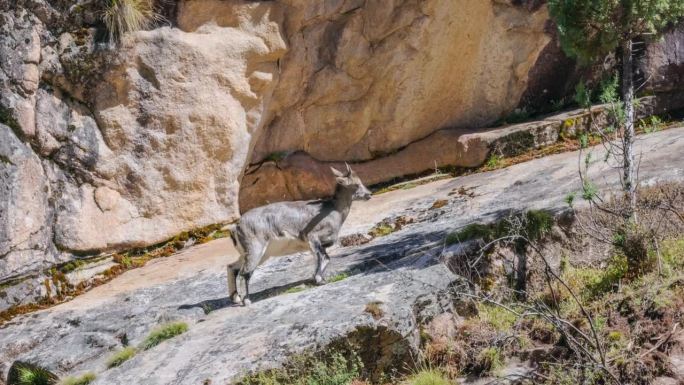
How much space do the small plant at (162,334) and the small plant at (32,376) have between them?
144cm

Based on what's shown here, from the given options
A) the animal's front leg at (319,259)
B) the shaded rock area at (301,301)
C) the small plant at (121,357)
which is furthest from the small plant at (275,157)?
the small plant at (121,357)

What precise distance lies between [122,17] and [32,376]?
7.17 metres

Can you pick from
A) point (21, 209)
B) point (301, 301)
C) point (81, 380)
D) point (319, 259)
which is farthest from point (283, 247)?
point (21, 209)

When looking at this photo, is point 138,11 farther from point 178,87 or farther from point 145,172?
point 145,172

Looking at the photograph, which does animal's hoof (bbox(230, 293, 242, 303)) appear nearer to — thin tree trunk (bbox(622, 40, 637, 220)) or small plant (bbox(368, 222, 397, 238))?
small plant (bbox(368, 222, 397, 238))

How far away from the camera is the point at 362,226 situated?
1592cm

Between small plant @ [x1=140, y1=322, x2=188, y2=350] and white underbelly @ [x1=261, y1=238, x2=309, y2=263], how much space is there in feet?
6.67

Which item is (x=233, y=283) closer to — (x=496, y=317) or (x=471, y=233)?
(x=471, y=233)

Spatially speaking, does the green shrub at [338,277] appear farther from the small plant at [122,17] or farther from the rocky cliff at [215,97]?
the small plant at [122,17]

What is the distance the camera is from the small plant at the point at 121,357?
1196 centimetres

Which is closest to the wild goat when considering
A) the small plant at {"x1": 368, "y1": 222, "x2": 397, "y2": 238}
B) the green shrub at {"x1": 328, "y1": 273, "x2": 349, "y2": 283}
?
the green shrub at {"x1": 328, "y1": 273, "x2": 349, "y2": 283}

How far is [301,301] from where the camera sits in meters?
12.2

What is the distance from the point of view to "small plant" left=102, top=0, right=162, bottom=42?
16500 mm

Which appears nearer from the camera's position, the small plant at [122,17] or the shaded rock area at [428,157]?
the small plant at [122,17]
